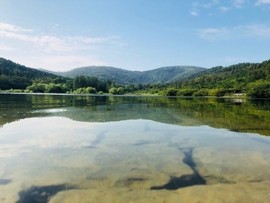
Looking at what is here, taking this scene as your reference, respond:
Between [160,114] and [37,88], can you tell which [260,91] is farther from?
[37,88]

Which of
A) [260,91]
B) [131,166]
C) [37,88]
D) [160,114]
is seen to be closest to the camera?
[131,166]

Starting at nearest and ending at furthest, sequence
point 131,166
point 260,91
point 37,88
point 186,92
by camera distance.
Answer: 1. point 131,166
2. point 260,91
3. point 186,92
4. point 37,88

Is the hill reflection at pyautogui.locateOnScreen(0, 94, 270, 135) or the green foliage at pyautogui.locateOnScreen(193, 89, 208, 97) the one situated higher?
the hill reflection at pyautogui.locateOnScreen(0, 94, 270, 135)

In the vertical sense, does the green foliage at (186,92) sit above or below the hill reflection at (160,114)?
below

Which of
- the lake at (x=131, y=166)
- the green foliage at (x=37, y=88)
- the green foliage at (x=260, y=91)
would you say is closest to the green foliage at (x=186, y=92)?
the green foliage at (x=260, y=91)

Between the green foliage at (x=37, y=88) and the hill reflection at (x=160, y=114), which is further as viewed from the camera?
the green foliage at (x=37, y=88)

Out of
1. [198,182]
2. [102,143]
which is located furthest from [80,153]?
[198,182]

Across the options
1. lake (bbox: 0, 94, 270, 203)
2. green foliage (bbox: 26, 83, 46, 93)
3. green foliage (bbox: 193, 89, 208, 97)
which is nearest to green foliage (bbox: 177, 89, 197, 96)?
green foliage (bbox: 193, 89, 208, 97)

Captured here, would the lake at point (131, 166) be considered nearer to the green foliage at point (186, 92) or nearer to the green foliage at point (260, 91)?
the green foliage at point (260, 91)

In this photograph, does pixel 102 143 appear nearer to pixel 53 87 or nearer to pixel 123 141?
pixel 123 141

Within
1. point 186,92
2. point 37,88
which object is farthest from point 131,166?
point 37,88

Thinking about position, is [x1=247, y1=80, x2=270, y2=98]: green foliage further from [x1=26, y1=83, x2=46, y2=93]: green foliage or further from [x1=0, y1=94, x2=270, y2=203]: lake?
[x1=0, y1=94, x2=270, y2=203]: lake

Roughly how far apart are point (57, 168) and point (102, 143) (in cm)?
584

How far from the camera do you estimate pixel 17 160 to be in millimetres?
14789
